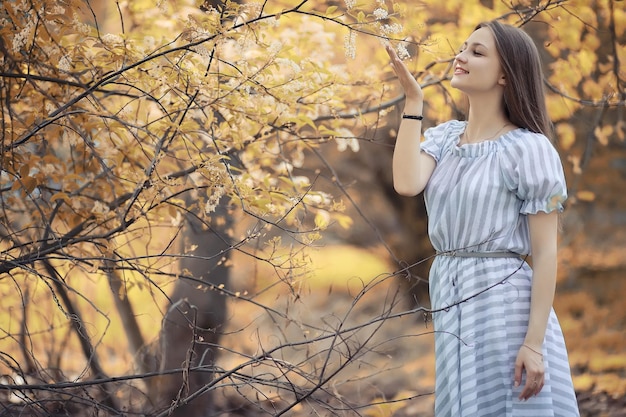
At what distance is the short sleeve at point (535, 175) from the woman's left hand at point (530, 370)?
0.23 m

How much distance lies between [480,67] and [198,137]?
4.71 ft

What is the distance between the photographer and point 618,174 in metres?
4.49

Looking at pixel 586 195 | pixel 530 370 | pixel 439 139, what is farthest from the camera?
pixel 586 195

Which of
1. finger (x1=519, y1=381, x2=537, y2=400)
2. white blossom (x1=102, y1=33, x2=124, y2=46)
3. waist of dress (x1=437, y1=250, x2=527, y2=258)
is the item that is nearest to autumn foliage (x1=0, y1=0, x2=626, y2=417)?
white blossom (x1=102, y1=33, x2=124, y2=46)

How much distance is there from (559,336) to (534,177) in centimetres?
28

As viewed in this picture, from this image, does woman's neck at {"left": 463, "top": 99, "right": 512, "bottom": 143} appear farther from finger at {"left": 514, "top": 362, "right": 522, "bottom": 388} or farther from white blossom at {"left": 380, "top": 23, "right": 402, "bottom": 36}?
finger at {"left": 514, "top": 362, "right": 522, "bottom": 388}

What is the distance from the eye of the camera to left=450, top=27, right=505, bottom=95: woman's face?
141 cm

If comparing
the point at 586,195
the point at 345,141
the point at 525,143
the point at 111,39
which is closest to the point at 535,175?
the point at 525,143

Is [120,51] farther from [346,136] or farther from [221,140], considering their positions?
[346,136]

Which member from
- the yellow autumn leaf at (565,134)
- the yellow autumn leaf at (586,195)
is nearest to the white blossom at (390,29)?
the yellow autumn leaf at (565,134)

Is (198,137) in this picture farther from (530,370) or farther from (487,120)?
(530,370)

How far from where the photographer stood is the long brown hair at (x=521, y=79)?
1408mm

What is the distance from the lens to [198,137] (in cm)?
268

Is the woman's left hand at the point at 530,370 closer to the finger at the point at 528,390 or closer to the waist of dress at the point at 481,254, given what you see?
the finger at the point at 528,390
